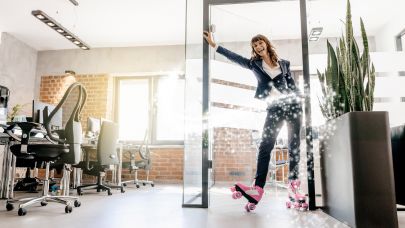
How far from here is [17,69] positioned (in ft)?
21.4

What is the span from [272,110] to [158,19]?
145 inches

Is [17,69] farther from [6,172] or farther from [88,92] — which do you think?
[6,172]

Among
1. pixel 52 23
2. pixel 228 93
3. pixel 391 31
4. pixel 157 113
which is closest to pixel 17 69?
pixel 52 23

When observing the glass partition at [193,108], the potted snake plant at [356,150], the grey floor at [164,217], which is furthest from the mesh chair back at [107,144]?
the potted snake plant at [356,150]

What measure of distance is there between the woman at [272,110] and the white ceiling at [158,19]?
1.90 meters

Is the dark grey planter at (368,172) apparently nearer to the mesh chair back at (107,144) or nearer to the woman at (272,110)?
the woman at (272,110)

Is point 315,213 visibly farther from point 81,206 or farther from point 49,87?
point 49,87

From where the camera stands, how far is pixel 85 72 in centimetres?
698

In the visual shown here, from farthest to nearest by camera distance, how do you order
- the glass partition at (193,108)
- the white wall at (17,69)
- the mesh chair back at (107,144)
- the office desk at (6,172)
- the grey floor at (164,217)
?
the white wall at (17,69) < the mesh chair back at (107,144) < the office desk at (6,172) < the glass partition at (193,108) < the grey floor at (164,217)

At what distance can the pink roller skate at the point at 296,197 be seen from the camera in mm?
2708

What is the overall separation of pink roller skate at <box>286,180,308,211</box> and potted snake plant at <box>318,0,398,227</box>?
0.32 meters

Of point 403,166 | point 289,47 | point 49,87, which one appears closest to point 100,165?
point 403,166

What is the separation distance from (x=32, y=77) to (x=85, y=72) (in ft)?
3.97

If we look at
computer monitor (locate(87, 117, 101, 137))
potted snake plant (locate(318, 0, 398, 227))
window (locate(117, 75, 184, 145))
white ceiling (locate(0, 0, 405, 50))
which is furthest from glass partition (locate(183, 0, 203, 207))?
window (locate(117, 75, 184, 145))
